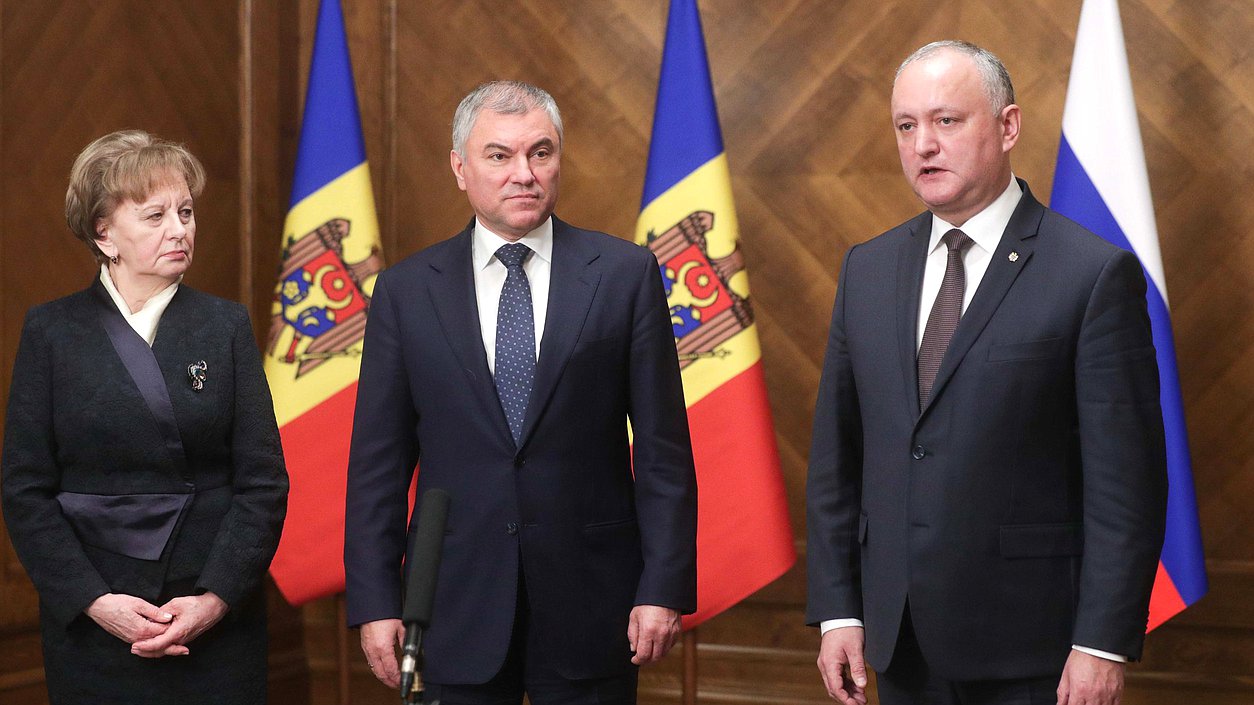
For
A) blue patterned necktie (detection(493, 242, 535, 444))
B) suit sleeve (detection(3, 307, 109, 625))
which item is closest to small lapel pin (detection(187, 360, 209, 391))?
suit sleeve (detection(3, 307, 109, 625))

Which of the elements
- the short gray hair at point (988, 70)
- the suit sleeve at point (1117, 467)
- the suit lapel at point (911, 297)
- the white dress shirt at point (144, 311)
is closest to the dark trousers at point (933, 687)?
the suit sleeve at point (1117, 467)

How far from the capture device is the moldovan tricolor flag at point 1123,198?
323 cm

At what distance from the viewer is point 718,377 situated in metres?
3.58

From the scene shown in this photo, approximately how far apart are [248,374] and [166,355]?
0.15 metres

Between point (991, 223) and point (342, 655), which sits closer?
point (991, 223)

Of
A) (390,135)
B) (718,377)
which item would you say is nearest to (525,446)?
(718,377)

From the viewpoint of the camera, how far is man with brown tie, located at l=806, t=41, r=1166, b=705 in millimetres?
1909

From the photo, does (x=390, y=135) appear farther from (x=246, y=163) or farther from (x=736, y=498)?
(x=736, y=498)

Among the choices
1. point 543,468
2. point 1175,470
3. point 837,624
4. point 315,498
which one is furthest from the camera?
point 315,498

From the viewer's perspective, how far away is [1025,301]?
6.48ft

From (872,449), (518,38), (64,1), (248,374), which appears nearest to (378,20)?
(518,38)

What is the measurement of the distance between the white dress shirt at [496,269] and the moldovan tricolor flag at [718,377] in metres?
1.26

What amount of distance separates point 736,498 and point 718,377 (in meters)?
A: 0.34

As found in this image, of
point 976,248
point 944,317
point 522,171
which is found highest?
point 522,171
